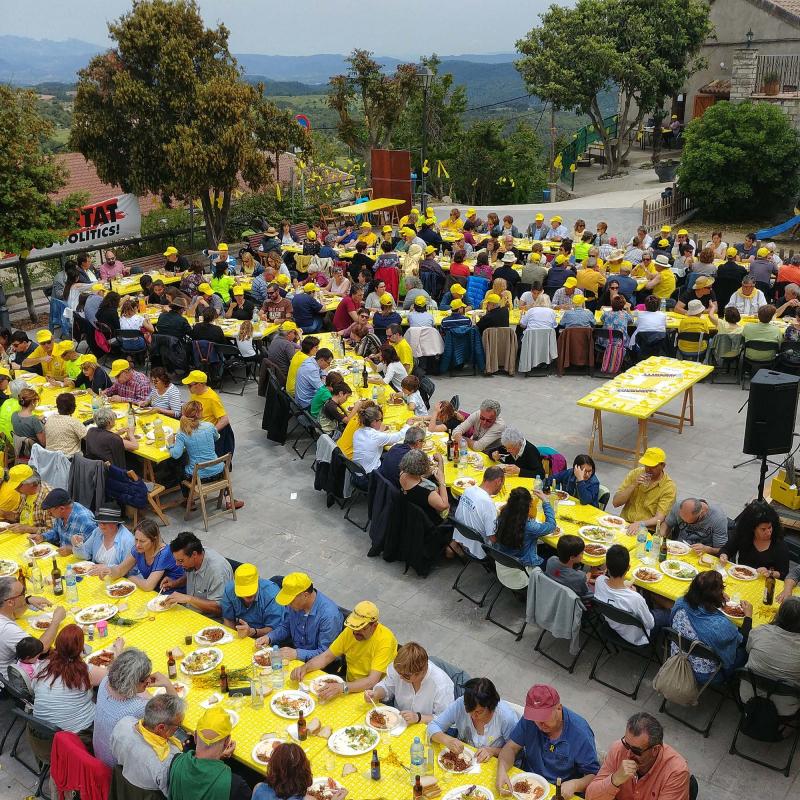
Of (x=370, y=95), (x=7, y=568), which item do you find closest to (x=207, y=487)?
(x=7, y=568)

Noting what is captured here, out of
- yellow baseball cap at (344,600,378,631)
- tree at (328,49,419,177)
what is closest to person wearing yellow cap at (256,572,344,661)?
yellow baseball cap at (344,600,378,631)

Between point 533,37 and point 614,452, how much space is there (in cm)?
2337

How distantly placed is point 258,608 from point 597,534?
9.90 feet

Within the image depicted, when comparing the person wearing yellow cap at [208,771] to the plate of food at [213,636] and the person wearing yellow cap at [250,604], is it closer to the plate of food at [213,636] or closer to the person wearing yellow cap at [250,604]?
the plate of food at [213,636]

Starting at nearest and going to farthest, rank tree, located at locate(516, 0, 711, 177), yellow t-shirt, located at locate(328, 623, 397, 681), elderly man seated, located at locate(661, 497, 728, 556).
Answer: yellow t-shirt, located at locate(328, 623, 397, 681)
elderly man seated, located at locate(661, 497, 728, 556)
tree, located at locate(516, 0, 711, 177)

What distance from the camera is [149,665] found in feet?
18.1

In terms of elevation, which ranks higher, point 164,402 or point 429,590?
point 164,402

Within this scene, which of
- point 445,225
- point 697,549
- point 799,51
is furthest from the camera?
point 799,51

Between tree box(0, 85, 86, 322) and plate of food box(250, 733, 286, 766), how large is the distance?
41.9ft

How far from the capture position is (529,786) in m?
4.87

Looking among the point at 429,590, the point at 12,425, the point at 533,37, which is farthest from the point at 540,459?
the point at 533,37

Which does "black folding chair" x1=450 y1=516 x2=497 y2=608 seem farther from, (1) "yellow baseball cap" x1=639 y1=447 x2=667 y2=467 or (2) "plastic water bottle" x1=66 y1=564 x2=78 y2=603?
(2) "plastic water bottle" x1=66 y1=564 x2=78 y2=603

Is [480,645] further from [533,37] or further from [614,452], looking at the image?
[533,37]

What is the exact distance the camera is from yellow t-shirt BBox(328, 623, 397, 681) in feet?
19.4
